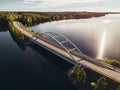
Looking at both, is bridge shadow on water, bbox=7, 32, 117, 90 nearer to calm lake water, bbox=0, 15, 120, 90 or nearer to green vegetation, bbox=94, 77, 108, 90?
calm lake water, bbox=0, 15, 120, 90

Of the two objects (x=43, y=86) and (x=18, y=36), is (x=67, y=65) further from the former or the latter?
(x=18, y=36)

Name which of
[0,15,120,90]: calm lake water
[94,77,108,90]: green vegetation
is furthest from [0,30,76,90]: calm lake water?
[94,77,108,90]: green vegetation

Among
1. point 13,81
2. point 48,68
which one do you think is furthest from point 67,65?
point 13,81

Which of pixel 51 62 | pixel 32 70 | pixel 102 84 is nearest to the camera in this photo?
pixel 102 84

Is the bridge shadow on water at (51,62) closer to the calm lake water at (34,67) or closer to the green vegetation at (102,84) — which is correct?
the calm lake water at (34,67)

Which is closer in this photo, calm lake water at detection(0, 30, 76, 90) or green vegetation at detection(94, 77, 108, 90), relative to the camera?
green vegetation at detection(94, 77, 108, 90)

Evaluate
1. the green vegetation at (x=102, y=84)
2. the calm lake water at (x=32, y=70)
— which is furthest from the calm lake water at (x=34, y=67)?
the green vegetation at (x=102, y=84)

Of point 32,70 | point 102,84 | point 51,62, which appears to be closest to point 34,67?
point 32,70

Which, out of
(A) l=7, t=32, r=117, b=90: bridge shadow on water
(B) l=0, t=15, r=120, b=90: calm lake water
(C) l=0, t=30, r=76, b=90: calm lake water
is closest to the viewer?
(A) l=7, t=32, r=117, b=90: bridge shadow on water

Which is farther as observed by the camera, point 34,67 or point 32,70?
point 34,67

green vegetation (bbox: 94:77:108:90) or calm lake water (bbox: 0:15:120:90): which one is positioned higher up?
green vegetation (bbox: 94:77:108:90)

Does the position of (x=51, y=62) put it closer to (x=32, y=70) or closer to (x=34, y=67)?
(x=34, y=67)
